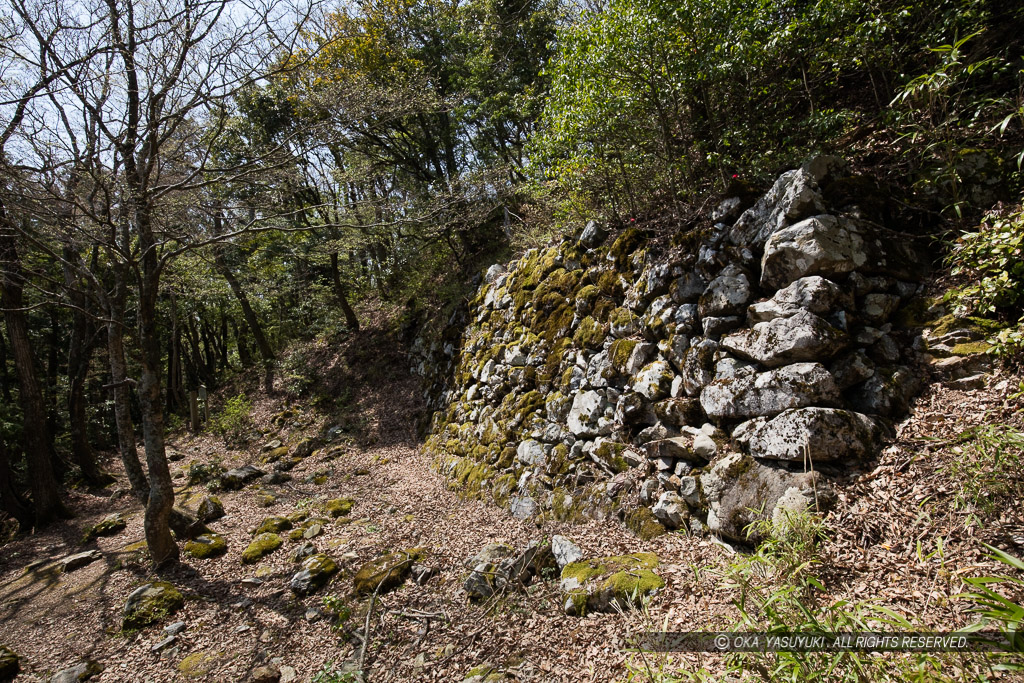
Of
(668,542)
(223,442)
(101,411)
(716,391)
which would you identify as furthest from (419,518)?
(101,411)

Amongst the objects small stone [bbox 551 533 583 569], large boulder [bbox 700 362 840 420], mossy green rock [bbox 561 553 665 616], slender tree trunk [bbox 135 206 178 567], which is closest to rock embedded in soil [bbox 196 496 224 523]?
slender tree trunk [bbox 135 206 178 567]

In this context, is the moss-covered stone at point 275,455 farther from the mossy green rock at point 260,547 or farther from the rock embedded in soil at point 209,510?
the mossy green rock at point 260,547

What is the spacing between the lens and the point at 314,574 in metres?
4.72

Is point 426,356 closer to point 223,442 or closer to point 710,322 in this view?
point 223,442

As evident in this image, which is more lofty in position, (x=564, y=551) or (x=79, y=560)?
(x=79, y=560)

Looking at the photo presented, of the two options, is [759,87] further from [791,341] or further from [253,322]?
[253,322]

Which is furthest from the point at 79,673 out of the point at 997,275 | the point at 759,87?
the point at 759,87

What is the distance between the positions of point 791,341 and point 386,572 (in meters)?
4.37

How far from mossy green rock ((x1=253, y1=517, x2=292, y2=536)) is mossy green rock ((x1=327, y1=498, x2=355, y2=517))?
23.4 inches

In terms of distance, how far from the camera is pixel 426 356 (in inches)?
441

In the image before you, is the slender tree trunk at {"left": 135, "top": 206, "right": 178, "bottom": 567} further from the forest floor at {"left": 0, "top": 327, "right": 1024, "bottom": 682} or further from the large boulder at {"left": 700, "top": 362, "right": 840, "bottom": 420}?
the large boulder at {"left": 700, "top": 362, "right": 840, "bottom": 420}

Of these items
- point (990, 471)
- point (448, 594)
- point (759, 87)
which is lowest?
point (448, 594)

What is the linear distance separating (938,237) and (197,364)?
2260 cm

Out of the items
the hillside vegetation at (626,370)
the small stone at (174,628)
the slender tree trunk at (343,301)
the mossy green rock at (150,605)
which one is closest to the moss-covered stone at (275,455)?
the hillside vegetation at (626,370)
